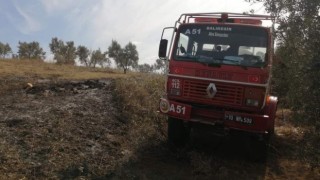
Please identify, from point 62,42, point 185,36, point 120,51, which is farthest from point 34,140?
point 62,42

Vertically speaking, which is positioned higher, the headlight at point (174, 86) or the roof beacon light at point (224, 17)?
the roof beacon light at point (224, 17)

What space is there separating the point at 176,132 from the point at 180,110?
2.86 feet

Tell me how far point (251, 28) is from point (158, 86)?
614cm

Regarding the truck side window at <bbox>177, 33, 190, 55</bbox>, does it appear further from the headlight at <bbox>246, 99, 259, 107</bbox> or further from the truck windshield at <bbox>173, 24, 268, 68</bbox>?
the headlight at <bbox>246, 99, 259, 107</bbox>

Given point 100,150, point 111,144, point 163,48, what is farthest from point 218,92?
point 100,150

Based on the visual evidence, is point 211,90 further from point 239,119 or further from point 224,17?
point 224,17

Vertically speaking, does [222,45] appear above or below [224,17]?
below

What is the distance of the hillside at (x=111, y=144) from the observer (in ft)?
21.3

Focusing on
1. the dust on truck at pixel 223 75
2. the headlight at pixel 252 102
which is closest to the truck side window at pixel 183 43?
the dust on truck at pixel 223 75

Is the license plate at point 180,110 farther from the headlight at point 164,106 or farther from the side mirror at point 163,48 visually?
the side mirror at point 163,48

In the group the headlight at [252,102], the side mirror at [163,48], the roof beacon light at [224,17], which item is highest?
the roof beacon light at [224,17]

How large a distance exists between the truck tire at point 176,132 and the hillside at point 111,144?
0.75 feet

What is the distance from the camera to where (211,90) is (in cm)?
761

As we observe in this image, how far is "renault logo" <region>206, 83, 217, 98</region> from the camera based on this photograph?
7594mm
